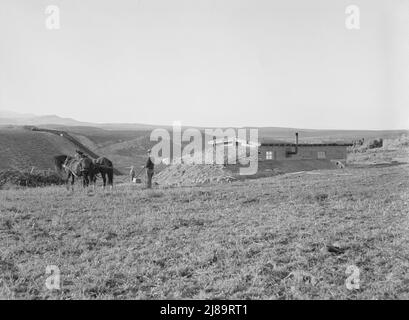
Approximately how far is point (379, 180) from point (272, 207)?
9657 mm

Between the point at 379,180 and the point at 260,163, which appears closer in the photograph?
the point at 379,180

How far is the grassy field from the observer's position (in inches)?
316

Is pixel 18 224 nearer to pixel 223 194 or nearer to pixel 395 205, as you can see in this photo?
pixel 223 194

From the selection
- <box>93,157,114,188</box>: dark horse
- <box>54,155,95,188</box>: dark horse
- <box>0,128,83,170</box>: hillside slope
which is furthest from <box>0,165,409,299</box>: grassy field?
<box>0,128,83,170</box>: hillside slope

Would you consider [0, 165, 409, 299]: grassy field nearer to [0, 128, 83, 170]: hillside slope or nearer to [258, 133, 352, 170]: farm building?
[258, 133, 352, 170]: farm building

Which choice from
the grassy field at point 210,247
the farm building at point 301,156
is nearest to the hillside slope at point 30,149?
the farm building at point 301,156

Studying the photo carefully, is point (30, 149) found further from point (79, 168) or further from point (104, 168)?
point (79, 168)

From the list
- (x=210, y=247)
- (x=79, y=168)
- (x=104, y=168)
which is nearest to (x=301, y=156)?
(x=104, y=168)

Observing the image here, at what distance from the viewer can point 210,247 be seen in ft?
34.2

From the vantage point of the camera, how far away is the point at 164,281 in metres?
8.52

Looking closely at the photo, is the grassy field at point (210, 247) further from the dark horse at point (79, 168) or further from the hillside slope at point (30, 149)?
the hillside slope at point (30, 149)

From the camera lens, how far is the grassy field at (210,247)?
8039 millimetres

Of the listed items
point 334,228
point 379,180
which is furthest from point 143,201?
point 379,180
